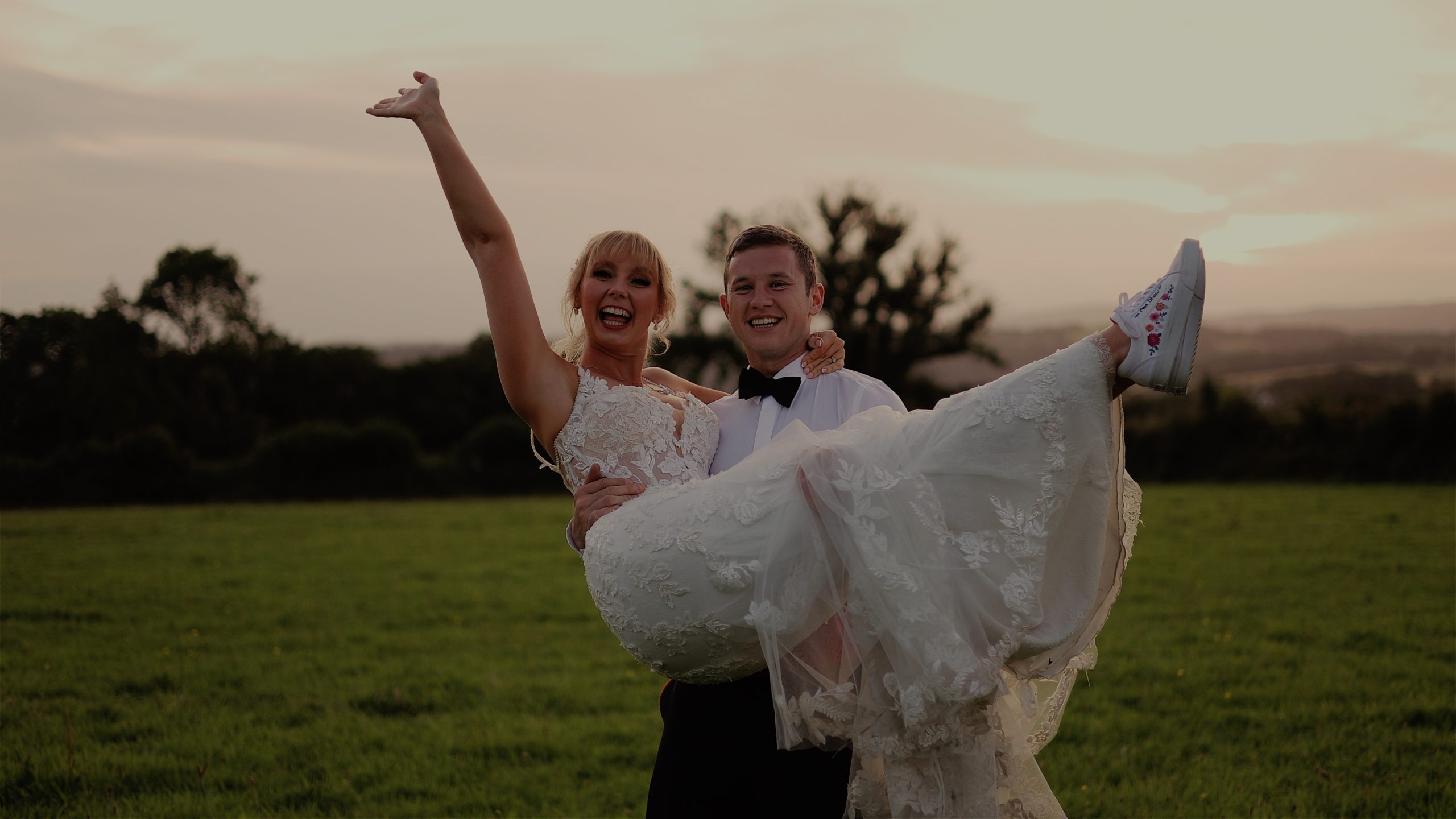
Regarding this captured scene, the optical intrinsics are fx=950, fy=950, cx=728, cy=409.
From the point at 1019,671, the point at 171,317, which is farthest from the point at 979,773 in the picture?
the point at 171,317

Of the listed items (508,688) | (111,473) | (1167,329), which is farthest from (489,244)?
(111,473)

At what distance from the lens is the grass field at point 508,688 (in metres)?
5.68

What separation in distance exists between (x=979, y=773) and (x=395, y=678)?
21.3ft

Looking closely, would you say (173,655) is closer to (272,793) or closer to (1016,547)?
(272,793)

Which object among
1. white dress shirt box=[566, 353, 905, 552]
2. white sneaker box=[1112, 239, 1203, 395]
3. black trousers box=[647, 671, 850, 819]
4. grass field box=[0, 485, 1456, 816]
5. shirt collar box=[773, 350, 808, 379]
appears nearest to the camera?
white sneaker box=[1112, 239, 1203, 395]

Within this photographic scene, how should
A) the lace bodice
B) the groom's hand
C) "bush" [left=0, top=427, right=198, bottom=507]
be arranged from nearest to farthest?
1. the groom's hand
2. the lace bodice
3. "bush" [left=0, top=427, right=198, bottom=507]

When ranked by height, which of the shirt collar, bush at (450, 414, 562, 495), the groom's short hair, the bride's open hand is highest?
the bride's open hand

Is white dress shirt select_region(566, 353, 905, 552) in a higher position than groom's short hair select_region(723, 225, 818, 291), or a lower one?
lower

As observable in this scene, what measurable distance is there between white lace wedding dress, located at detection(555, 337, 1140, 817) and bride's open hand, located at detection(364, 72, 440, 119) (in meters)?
1.78

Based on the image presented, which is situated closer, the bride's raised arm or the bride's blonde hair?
the bride's raised arm

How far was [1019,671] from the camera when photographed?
3137mm

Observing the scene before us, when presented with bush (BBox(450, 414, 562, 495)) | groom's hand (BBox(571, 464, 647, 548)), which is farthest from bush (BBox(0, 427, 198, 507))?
groom's hand (BBox(571, 464, 647, 548))

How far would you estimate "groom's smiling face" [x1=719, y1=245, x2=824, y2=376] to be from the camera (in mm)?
4387

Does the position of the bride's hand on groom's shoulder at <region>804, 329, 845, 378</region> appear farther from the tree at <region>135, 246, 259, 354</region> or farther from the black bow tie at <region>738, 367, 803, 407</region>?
the tree at <region>135, 246, 259, 354</region>
